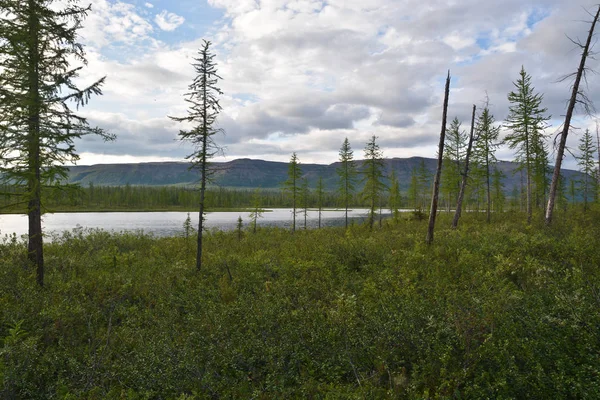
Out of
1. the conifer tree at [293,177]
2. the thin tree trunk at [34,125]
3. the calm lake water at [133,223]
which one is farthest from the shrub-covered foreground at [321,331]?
the conifer tree at [293,177]

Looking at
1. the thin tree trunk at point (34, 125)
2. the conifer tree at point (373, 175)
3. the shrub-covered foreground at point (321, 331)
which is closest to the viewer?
the shrub-covered foreground at point (321, 331)

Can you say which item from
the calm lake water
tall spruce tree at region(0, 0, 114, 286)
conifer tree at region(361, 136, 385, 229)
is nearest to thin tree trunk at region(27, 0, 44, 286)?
tall spruce tree at region(0, 0, 114, 286)

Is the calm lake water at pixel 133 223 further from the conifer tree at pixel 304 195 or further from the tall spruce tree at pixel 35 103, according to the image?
the tall spruce tree at pixel 35 103

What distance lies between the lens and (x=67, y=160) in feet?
36.1

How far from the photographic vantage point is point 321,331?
655cm

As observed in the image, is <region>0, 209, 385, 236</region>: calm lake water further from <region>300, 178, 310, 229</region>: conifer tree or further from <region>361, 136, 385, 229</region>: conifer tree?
<region>361, 136, 385, 229</region>: conifer tree

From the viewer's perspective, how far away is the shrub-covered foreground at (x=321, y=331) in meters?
4.64

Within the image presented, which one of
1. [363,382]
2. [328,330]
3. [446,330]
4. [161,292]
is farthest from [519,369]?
[161,292]

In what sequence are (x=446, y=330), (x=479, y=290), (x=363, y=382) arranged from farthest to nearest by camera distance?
(x=479, y=290)
(x=446, y=330)
(x=363, y=382)

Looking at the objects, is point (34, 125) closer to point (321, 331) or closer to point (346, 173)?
point (321, 331)

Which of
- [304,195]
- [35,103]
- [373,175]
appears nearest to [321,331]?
[35,103]

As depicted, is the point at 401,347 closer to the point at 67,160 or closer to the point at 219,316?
the point at 219,316

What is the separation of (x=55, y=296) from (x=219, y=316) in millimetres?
6122

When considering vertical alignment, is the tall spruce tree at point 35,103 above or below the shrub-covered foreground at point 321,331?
above
